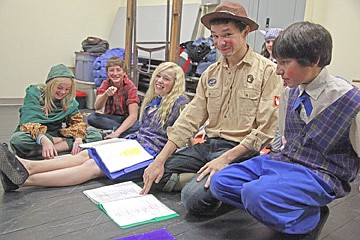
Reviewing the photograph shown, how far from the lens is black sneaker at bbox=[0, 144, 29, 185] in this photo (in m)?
→ 1.62

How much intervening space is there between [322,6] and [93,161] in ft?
8.59

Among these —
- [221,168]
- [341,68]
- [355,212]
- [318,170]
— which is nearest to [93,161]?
[221,168]

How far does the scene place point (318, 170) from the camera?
4.33 ft

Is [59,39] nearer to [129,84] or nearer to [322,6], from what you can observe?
[129,84]

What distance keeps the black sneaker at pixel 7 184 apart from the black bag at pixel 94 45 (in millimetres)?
3165

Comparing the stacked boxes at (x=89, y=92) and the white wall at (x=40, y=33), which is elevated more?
the white wall at (x=40, y=33)

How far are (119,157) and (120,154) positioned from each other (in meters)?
0.03

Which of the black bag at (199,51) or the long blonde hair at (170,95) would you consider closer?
the long blonde hair at (170,95)

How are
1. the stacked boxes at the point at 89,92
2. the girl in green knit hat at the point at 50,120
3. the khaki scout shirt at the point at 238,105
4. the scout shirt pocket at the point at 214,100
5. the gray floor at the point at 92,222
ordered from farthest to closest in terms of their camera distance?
the stacked boxes at the point at 89,92 < the girl in green knit hat at the point at 50,120 < the scout shirt pocket at the point at 214,100 < the khaki scout shirt at the point at 238,105 < the gray floor at the point at 92,222

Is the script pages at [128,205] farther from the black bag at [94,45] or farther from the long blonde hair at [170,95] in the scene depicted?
the black bag at [94,45]

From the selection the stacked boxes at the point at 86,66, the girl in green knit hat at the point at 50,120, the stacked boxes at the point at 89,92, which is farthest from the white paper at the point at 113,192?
the stacked boxes at the point at 86,66

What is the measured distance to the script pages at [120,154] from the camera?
6.00ft

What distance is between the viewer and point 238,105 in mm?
1691

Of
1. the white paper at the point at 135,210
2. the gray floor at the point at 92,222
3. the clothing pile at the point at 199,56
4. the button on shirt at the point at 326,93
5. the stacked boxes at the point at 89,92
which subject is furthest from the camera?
the stacked boxes at the point at 89,92
